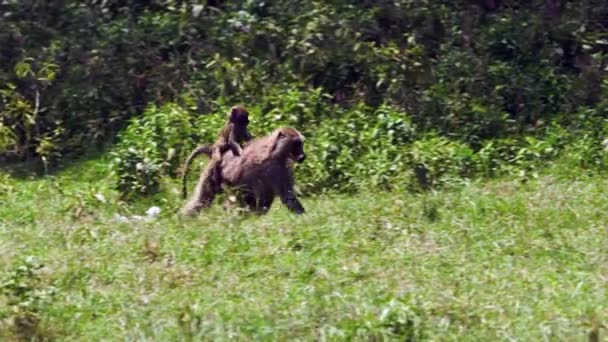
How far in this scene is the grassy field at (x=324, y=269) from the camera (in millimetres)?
6941

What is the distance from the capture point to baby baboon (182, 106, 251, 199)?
33.7 feet

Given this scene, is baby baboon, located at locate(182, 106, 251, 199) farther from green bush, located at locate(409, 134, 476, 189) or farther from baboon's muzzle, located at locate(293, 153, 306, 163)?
green bush, located at locate(409, 134, 476, 189)

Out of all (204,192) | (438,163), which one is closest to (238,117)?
(204,192)

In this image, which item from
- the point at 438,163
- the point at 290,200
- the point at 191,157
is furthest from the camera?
the point at 438,163

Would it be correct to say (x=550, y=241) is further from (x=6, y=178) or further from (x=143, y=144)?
(x=6, y=178)

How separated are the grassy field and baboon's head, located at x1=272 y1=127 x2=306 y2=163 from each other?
0.42m

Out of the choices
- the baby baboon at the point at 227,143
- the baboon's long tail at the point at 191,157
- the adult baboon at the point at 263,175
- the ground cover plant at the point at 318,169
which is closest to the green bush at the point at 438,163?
the ground cover plant at the point at 318,169

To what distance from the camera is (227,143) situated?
10.4 metres

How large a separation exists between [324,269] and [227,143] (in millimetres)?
2595

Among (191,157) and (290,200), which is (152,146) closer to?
(191,157)

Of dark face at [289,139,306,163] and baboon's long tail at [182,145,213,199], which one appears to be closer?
dark face at [289,139,306,163]

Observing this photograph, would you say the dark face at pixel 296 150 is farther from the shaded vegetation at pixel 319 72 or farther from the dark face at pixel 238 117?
the shaded vegetation at pixel 319 72

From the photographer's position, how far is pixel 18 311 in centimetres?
711

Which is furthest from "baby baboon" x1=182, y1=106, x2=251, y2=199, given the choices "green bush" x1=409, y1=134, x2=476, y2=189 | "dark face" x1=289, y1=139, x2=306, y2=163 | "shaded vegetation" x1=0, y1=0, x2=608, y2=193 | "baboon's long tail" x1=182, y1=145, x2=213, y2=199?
"green bush" x1=409, y1=134, x2=476, y2=189
